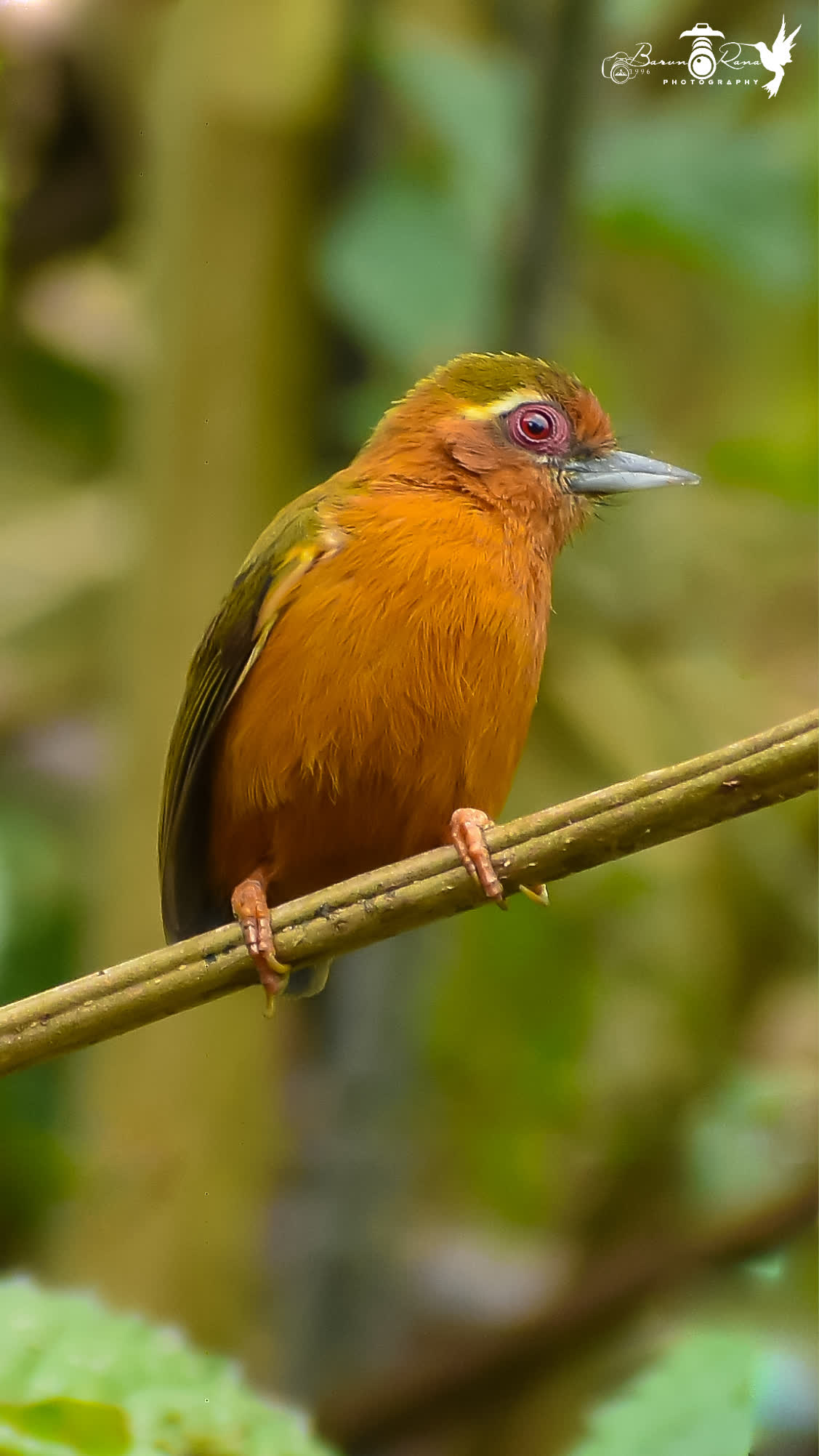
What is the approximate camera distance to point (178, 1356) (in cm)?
136

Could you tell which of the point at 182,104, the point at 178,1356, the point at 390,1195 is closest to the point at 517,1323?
the point at 390,1195

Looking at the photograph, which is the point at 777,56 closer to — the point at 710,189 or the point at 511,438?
the point at 710,189

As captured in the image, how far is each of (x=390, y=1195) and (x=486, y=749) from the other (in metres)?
1.78

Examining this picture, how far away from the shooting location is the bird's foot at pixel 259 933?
1617mm

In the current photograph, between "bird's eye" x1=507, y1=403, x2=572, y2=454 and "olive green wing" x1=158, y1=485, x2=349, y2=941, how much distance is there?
0.96ft

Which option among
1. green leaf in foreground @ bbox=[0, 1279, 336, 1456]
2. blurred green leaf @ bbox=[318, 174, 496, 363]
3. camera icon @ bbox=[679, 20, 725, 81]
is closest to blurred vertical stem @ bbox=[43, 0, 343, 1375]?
blurred green leaf @ bbox=[318, 174, 496, 363]

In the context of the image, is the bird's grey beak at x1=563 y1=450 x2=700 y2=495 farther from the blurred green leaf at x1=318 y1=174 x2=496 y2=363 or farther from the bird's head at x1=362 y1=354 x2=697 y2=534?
the blurred green leaf at x1=318 y1=174 x2=496 y2=363

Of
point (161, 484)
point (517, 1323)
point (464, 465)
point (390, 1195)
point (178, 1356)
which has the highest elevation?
point (161, 484)

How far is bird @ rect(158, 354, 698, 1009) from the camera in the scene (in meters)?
2.28

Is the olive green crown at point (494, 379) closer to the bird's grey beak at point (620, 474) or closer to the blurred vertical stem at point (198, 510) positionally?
the bird's grey beak at point (620, 474)

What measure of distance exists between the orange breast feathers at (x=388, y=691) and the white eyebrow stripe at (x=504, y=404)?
0.20 m

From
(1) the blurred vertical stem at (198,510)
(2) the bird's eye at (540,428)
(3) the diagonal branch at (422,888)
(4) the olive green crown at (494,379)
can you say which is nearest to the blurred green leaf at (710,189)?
(1) the blurred vertical stem at (198,510)

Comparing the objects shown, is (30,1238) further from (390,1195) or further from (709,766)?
(709,766)

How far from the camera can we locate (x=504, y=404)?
258 centimetres
